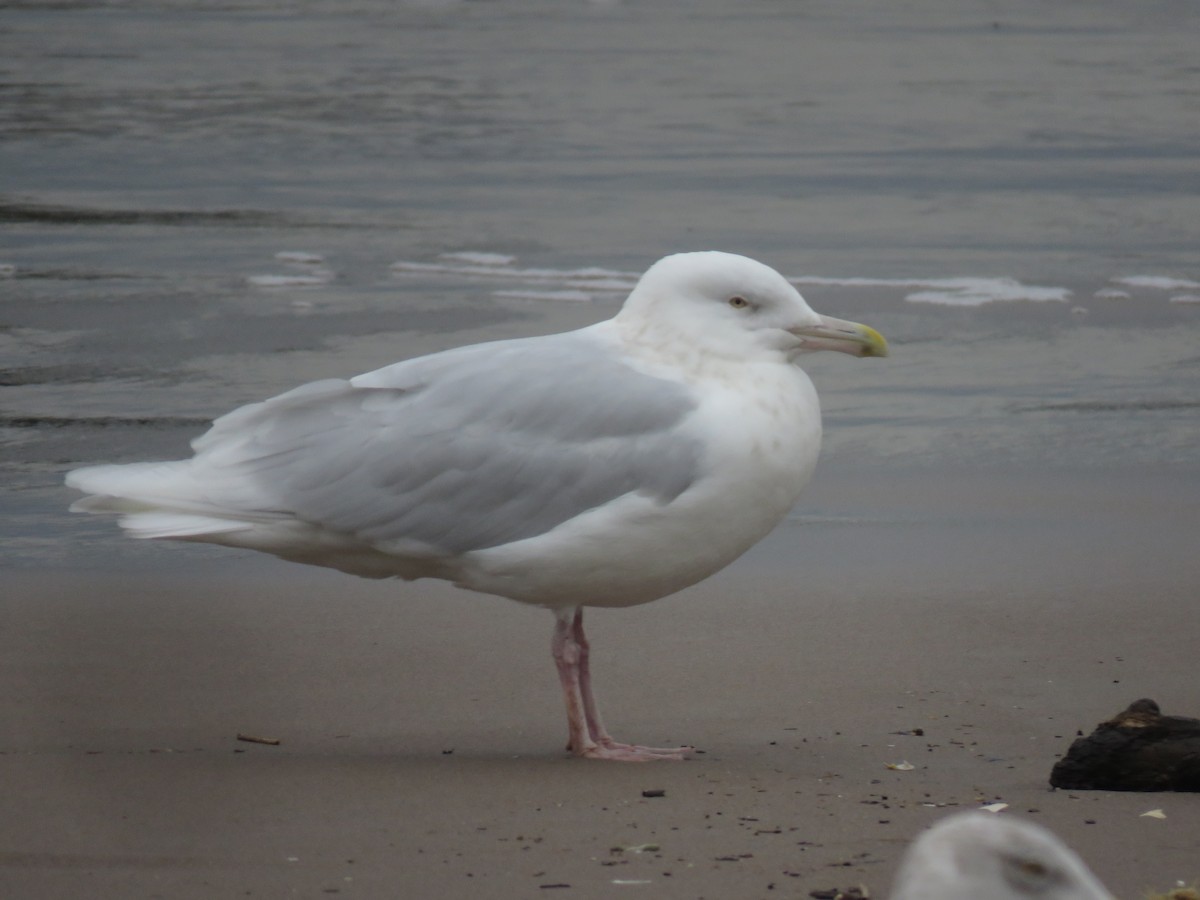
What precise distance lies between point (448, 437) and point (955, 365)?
16.3ft

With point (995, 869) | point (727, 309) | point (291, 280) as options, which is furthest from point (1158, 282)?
point (995, 869)

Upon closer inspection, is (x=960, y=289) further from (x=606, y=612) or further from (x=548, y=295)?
(x=606, y=612)

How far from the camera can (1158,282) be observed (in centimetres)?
1117

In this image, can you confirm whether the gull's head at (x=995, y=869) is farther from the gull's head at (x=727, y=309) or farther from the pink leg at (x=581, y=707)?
the gull's head at (x=727, y=309)

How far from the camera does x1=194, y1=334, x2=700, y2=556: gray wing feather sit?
464 cm

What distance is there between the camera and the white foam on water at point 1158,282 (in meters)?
11.1

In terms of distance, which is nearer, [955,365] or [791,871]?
[791,871]

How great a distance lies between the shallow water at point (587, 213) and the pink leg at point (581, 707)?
229 centimetres

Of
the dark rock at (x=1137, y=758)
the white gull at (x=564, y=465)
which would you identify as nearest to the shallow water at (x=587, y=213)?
the white gull at (x=564, y=465)

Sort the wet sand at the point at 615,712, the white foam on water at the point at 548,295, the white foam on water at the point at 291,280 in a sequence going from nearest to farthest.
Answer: the wet sand at the point at 615,712 → the white foam on water at the point at 548,295 → the white foam on water at the point at 291,280

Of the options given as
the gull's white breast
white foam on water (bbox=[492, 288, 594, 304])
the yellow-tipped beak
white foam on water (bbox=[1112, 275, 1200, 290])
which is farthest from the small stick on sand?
white foam on water (bbox=[1112, 275, 1200, 290])

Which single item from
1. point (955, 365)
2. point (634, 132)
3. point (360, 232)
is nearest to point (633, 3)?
point (634, 132)

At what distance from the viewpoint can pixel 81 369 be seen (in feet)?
30.3

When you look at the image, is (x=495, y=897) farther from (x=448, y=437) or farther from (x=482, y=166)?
(x=482, y=166)
